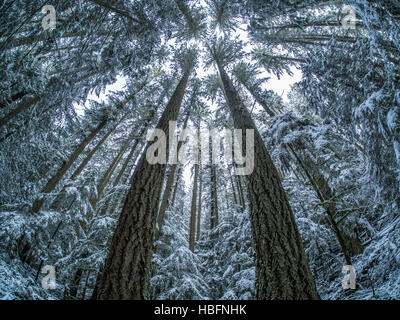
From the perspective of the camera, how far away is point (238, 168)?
20.8ft

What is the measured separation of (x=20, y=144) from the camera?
17.9 ft

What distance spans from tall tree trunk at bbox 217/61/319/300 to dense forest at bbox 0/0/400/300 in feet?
0.06

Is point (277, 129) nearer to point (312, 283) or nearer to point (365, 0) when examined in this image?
point (365, 0)

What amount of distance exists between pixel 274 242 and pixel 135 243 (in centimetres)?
217

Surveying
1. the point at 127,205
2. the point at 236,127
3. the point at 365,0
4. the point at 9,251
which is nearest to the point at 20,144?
the point at 9,251

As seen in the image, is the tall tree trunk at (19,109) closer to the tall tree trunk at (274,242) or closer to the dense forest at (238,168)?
the dense forest at (238,168)

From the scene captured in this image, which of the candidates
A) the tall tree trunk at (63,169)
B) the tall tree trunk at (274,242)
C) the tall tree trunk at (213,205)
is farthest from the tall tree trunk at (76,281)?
the tall tree trunk at (213,205)

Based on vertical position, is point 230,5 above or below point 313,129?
above

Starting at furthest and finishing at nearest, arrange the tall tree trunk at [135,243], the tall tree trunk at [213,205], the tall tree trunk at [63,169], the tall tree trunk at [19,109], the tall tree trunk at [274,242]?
the tall tree trunk at [213,205]
the tall tree trunk at [63,169]
the tall tree trunk at [19,109]
the tall tree trunk at [135,243]
the tall tree trunk at [274,242]

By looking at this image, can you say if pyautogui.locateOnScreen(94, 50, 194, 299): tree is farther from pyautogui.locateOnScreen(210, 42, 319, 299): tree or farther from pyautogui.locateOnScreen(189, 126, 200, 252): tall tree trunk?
pyautogui.locateOnScreen(189, 126, 200, 252): tall tree trunk

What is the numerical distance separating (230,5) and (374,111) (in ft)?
20.7

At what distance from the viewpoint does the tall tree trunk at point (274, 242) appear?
2.39m

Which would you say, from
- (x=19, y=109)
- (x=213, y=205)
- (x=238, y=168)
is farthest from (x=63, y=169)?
(x=213, y=205)

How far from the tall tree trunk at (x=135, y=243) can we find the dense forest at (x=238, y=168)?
0.02 metres
